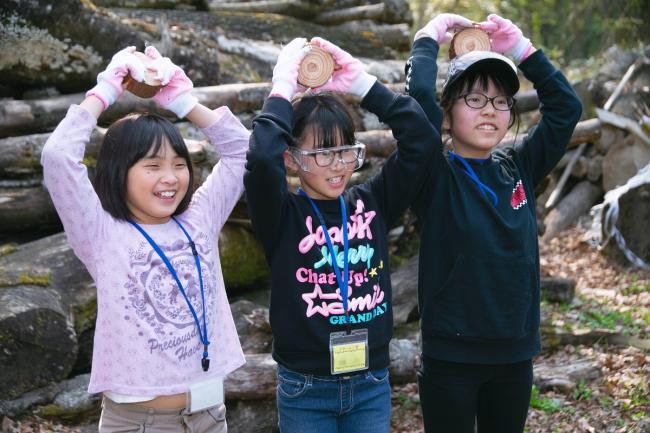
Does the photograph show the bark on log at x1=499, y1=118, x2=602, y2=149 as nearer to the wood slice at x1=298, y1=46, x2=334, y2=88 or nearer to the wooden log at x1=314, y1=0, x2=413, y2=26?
the wooden log at x1=314, y1=0, x2=413, y2=26

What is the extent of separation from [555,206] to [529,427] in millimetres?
5691

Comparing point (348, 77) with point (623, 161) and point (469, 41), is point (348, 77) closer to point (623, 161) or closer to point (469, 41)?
point (469, 41)

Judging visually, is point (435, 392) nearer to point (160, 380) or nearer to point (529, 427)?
point (160, 380)

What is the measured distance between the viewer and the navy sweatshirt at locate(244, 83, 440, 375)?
278 centimetres

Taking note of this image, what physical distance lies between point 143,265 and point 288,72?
3.05 ft

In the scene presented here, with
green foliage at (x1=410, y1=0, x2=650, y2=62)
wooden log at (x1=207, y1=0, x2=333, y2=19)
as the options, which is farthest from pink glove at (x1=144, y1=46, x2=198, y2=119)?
green foliage at (x1=410, y1=0, x2=650, y2=62)

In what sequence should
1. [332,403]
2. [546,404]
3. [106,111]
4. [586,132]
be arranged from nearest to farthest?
[332,403] < [546,404] < [106,111] < [586,132]

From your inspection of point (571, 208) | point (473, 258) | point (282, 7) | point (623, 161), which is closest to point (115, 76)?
point (473, 258)

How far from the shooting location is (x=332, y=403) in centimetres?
279

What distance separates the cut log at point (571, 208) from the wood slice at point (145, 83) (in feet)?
24.0

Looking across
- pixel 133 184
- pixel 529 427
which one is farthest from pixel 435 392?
pixel 529 427

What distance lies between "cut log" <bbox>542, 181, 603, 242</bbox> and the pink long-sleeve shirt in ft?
24.0

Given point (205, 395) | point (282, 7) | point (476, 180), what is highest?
point (282, 7)

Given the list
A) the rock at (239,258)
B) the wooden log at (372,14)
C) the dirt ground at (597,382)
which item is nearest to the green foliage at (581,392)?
the dirt ground at (597,382)
